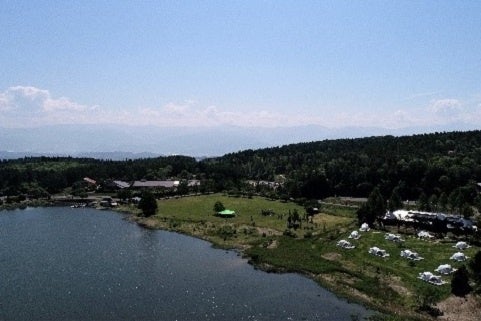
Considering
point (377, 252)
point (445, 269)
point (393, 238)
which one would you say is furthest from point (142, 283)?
point (393, 238)

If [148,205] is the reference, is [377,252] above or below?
below

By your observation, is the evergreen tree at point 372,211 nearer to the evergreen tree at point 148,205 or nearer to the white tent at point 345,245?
the white tent at point 345,245

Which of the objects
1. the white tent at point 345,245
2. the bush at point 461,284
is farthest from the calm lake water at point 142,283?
the white tent at point 345,245

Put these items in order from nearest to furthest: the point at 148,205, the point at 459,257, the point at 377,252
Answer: the point at 459,257, the point at 377,252, the point at 148,205

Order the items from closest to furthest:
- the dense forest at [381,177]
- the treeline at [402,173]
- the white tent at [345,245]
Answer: the white tent at [345,245]
the dense forest at [381,177]
the treeline at [402,173]

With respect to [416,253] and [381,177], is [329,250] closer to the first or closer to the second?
[416,253]

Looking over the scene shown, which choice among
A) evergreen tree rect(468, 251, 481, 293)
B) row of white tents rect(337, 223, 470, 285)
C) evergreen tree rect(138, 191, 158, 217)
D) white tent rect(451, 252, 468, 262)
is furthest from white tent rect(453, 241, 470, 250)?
evergreen tree rect(138, 191, 158, 217)

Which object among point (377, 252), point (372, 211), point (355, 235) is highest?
point (372, 211)

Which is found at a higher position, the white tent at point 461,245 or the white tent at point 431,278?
the white tent at point 461,245

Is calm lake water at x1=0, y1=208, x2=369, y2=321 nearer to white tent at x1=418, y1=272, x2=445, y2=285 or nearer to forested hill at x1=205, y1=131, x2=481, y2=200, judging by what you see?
white tent at x1=418, y1=272, x2=445, y2=285
